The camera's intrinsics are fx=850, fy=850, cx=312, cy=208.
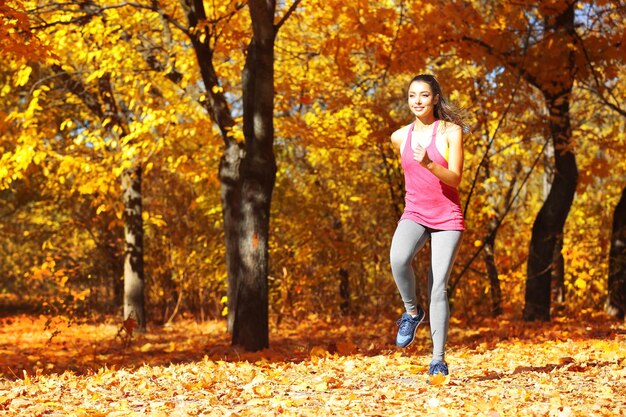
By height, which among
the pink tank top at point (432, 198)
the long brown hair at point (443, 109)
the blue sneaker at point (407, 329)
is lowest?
the blue sneaker at point (407, 329)

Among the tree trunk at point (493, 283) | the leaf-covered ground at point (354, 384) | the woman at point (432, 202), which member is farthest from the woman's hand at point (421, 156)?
the tree trunk at point (493, 283)

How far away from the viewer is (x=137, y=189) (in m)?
16.3

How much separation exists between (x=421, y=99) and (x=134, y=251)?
1170 cm

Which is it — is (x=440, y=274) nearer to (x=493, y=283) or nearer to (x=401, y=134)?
(x=401, y=134)

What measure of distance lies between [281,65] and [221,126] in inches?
174

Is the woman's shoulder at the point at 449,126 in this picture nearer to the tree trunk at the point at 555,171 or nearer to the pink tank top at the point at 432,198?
the pink tank top at the point at 432,198

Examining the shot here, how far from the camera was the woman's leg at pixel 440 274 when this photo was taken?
547 centimetres

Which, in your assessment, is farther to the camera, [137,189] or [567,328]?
[137,189]

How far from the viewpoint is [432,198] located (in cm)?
549

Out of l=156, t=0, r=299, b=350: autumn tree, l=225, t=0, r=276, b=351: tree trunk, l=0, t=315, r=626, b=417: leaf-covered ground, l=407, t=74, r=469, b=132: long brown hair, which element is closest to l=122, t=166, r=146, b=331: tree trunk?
l=0, t=315, r=626, b=417: leaf-covered ground

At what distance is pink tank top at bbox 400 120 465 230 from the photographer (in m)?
5.46

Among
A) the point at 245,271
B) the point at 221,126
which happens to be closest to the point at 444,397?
the point at 245,271

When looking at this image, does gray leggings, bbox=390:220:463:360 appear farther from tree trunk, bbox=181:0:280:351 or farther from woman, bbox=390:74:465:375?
tree trunk, bbox=181:0:280:351

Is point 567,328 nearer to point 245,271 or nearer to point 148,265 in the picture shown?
point 245,271
